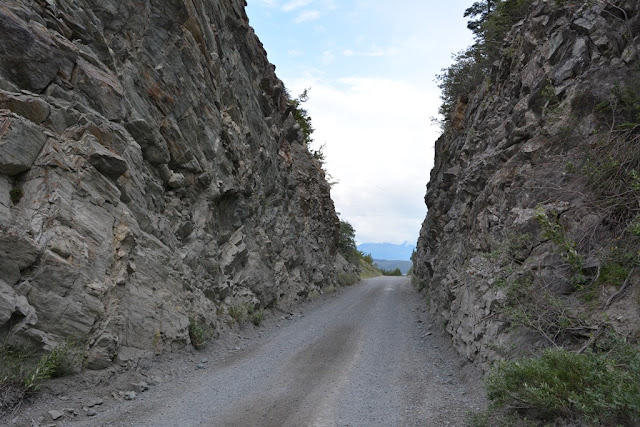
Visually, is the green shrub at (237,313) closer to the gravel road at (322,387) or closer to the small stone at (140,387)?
the gravel road at (322,387)

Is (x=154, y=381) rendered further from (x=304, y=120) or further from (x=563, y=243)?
(x=304, y=120)

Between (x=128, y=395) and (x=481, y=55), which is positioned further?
(x=481, y=55)

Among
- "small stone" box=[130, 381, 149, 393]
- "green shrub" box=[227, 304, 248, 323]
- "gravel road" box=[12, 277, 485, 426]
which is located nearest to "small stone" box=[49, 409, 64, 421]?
"gravel road" box=[12, 277, 485, 426]

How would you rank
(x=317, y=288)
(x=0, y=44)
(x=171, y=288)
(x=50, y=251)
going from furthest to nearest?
(x=317, y=288), (x=171, y=288), (x=0, y=44), (x=50, y=251)

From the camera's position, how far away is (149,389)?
24.9 ft

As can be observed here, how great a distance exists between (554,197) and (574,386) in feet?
16.4

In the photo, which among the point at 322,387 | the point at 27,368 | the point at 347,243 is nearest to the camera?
the point at 27,368

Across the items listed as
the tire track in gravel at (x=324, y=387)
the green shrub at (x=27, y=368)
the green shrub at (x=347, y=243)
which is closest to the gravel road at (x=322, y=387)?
the tire track in gravel at (x=324, y=387)

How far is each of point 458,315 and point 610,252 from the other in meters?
5.14

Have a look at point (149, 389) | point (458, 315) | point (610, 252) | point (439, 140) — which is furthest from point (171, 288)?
point (439, 140)

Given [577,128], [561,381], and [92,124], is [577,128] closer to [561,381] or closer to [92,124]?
[561,381]

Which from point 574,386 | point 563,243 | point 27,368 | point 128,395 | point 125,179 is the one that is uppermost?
point 125,179

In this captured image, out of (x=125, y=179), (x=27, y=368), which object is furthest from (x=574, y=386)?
(x=125, y=179)

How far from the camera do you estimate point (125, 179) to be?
9.56 m
